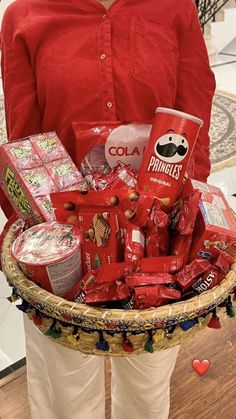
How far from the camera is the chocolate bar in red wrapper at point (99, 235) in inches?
33.2

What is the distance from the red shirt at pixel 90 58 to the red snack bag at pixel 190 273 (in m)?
0.35

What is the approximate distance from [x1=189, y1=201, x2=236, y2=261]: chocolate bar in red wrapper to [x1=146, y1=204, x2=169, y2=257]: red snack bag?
60 mm

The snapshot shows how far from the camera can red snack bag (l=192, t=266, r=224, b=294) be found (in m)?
0.81

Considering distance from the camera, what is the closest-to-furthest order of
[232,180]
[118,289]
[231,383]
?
1. [118,289]
2. [231,383]
3. [232,180]

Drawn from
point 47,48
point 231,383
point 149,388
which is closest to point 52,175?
point 47,48

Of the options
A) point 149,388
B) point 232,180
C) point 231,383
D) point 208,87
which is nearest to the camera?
point 208,87

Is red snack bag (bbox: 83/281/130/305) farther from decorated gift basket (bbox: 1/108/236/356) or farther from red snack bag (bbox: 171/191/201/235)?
red snack bag (bbox: 171/191/201/235)

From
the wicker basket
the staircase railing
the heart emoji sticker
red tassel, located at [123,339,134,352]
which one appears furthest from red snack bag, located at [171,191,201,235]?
the staircase railing

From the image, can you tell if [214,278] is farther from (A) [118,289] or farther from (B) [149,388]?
(B) [149,388]

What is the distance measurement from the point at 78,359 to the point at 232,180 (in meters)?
2.07

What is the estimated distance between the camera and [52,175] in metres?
0.93

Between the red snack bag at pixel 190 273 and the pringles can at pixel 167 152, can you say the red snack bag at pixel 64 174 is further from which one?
the red snack bag at pixel 190 273

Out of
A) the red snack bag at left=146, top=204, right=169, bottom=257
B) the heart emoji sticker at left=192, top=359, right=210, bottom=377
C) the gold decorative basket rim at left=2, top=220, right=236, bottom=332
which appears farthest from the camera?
the heart emoji sticker at left=192, top=359, right=210, bottom=377

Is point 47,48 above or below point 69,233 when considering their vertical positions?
above
